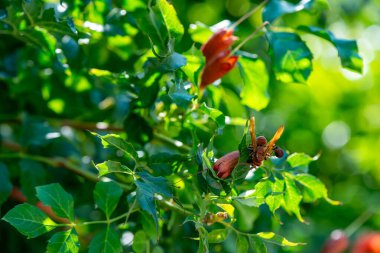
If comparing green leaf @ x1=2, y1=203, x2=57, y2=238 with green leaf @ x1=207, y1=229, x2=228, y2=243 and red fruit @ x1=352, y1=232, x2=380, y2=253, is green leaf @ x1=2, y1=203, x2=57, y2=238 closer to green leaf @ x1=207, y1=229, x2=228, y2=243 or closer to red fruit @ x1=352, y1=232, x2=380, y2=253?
green leaf @ x1=207, y1=229, x2=228, y2=243

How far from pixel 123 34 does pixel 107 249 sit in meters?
0.45

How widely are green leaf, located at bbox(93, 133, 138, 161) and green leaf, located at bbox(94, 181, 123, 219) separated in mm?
135

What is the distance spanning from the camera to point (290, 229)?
1.85 metres

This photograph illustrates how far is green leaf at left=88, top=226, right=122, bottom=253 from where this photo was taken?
0.94 meters

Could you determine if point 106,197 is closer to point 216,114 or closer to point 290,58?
point 216,114

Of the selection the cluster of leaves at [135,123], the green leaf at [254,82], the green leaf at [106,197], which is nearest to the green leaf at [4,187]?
the cluster of leaves at [135,123]

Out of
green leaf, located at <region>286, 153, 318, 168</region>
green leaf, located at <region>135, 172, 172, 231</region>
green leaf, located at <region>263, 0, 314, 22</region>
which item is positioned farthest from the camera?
green leaf, located at <region>263, 0, 314, 22</region>

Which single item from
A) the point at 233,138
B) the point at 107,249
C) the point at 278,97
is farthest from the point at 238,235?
the point at 278,97

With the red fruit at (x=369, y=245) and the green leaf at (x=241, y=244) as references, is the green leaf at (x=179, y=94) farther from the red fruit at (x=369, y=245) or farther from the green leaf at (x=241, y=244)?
the red fruit at (x=369, y=245)

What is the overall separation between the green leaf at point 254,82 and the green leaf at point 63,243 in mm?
425

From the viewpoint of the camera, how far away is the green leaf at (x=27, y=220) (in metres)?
0.90

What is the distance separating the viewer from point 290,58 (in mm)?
1131

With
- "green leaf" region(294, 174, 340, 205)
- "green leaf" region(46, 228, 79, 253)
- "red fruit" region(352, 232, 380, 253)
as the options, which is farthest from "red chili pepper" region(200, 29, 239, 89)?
"red fruit" region(352, 232, 380, 253)

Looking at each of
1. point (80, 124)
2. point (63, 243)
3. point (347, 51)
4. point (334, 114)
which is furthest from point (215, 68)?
point (334, 114)
